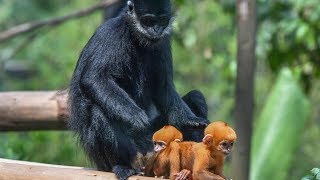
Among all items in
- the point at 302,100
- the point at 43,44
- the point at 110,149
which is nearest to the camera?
A: the point at 110,149

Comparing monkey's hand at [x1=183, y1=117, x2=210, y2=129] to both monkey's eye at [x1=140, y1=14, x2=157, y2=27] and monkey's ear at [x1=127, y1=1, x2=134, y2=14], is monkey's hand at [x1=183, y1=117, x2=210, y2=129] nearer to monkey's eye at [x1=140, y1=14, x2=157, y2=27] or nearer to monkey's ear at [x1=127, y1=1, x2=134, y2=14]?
monkey's eye at [x1=140, y1=14, x2=157, y2=27]

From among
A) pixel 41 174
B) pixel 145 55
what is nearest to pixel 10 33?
pixel 145 55

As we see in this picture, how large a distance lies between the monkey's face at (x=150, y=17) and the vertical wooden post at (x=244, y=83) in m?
1.19

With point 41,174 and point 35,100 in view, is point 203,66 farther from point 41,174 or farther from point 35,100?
point 41,174

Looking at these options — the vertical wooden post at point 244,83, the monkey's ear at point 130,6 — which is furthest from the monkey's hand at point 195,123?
the vertical wooden post at point 244,83

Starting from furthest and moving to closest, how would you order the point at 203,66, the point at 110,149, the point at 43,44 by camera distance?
the point at 43,44, the point at 203,66, the point at 110,149

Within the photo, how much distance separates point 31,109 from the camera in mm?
7434

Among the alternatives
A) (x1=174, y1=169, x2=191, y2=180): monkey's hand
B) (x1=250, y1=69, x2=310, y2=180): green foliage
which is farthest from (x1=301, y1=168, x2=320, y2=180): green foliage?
(x1=250, y1=69, x2=310, y2=180): green foliage

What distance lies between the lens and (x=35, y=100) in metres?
7.48

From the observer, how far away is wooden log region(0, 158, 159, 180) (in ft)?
16.9

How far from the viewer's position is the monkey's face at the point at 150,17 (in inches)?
230

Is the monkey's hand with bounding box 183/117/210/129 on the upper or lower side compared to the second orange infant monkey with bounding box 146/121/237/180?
upper

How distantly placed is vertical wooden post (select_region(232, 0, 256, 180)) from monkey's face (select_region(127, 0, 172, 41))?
1.19 meters

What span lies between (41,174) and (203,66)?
777cm
